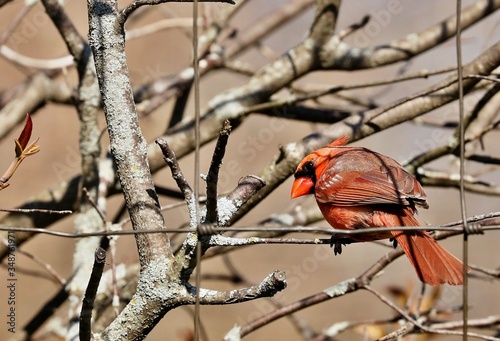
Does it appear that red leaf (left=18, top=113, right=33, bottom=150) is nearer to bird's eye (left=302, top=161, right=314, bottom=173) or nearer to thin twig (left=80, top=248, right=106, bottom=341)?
thin twig (left=80, top=248, right=106, bottom=341)

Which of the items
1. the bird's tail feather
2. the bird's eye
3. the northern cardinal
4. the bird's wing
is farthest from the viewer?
the bird's eye

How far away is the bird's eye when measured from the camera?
2.40 meters

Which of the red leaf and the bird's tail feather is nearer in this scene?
the red leaf

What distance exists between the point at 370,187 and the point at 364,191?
0.02m

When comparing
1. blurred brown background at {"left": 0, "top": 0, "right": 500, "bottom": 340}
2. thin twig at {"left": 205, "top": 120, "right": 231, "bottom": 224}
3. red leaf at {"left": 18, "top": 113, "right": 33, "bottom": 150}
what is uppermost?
blurred brown background at {"left": 0, "top": 0, "right": 500, "bottom": 340}

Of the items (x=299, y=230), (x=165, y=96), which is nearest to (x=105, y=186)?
(x=165, y=96)

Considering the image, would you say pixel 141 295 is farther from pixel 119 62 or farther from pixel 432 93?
pixel 432 93

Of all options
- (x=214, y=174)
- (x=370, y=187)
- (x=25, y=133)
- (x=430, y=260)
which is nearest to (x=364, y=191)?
(x=370, y=187)

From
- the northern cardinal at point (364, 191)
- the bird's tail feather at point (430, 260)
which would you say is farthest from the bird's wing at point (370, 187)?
the bird's tail feather at point (430, 260)

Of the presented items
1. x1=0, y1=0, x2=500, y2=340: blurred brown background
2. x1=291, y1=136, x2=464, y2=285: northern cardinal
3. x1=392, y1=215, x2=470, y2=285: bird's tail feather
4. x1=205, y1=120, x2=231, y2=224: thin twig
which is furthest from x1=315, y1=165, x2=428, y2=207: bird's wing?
x1=0, y1=0, x2=500, y2=340: blurred brown background

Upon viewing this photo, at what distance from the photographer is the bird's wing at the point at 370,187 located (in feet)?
7.11

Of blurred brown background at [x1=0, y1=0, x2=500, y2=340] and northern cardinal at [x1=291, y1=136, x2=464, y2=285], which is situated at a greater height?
blurred brown background at [x1=0, y1=0, x2=500, y2=340]

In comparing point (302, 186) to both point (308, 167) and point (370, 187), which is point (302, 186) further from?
point (370, 187)

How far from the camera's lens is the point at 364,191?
229 centimetres
